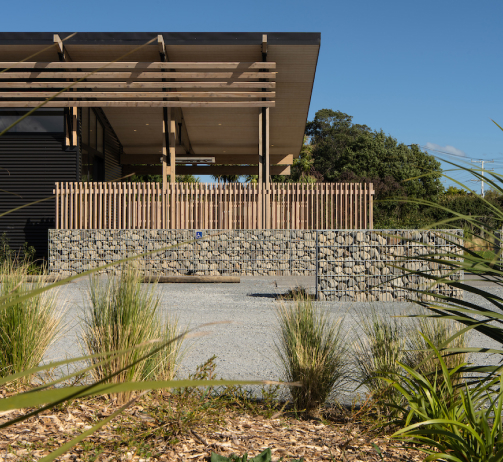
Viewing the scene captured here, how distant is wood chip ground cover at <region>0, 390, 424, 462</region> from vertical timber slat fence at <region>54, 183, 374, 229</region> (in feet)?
31.6

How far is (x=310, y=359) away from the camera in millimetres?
3154

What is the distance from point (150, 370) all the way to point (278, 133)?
17.3m

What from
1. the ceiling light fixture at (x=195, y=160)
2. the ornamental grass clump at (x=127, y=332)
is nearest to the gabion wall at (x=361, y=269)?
the ornamental grass clump at (x=127, y=332)

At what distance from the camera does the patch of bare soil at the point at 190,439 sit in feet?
7.86

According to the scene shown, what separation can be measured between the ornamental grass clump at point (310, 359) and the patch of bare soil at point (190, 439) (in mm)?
204

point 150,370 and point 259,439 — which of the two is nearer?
point 259,439

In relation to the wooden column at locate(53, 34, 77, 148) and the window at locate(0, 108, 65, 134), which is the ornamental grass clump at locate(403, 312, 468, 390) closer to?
the wooden column at locate(53, 34, 77, 148)

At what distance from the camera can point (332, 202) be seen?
12.4 m

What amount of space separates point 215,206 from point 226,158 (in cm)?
1006

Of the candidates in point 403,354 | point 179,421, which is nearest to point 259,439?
point 179,421

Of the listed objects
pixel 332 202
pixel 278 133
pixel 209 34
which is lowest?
pixel 332 202

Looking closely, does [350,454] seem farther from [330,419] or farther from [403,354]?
[403,354]

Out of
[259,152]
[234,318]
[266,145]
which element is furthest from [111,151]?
[234,318]

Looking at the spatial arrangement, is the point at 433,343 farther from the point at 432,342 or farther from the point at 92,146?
the point at 92,146
